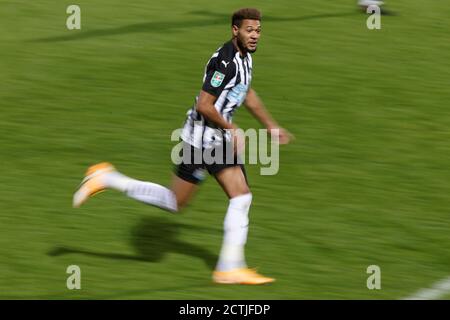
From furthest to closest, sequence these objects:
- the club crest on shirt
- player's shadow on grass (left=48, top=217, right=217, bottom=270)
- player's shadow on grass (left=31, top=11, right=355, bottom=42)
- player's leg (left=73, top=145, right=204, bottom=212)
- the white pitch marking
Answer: player's shadow on grass (left=31, top=11, right=355, bottom=42) < player's shadow on grass (left=48, top=217, right=217, bottom=270) < player's leg (left=73, top=145, right=204, bottom=212) < the white pitch marking < the club crest on shirt

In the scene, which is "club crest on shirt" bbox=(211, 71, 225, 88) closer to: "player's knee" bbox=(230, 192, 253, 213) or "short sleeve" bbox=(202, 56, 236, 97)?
"short sleeve" bbox=(202, 56, 236, 97)

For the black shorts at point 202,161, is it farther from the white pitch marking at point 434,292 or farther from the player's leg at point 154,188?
the white pitch marking at point 434,292

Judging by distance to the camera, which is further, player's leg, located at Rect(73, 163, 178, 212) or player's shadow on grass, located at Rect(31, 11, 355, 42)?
player's shadow on grass, located at Rect(31, 11, 355, 42)

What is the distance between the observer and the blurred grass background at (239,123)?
9000mm

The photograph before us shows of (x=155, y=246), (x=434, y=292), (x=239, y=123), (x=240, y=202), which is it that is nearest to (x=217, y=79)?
(x=240, y=202)

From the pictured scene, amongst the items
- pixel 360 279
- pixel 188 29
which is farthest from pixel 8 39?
pixel 360 279

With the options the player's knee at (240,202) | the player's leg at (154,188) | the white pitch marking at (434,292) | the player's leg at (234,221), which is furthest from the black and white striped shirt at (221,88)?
the white pitch marking at (434,292)

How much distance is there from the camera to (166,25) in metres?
15.6

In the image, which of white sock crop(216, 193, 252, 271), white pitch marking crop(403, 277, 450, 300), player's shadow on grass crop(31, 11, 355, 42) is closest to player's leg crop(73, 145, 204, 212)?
white sock crop(216, 193, 252, 271)

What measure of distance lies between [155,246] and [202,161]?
1.22m

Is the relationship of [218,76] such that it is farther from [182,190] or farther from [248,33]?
[182,190]

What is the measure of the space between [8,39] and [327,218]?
6680 millimetres

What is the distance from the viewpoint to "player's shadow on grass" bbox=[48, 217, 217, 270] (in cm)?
921
